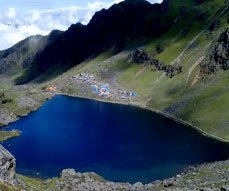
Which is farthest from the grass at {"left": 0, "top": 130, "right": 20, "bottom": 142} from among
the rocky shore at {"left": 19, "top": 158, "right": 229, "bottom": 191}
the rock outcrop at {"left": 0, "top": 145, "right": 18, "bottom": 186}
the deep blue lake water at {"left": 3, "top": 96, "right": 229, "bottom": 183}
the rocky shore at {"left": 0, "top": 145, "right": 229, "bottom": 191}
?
the rock outcrop at {"left": 0, "top": 145, "right": 18, "bottom": 186}

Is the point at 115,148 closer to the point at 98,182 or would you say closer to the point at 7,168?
the point at 98,182

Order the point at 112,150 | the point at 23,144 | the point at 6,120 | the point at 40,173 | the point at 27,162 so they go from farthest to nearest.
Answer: the point at 6,120 < the point at 23,144 < the point at 112,150 < the point at 27,162 < the point at 40,173

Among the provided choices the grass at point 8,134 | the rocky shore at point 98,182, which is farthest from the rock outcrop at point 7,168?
the grass at point 8,134

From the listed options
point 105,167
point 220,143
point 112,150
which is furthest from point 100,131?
point 220,143

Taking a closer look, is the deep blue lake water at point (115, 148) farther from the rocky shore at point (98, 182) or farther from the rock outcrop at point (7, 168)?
the rock outcrop at point (7, 168)

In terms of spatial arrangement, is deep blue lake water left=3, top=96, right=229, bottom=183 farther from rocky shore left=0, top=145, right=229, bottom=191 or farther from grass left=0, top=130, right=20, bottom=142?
rocky shore left=0, top=145, right=229, bottom=191

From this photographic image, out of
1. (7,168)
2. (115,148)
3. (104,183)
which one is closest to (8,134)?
(115,148)

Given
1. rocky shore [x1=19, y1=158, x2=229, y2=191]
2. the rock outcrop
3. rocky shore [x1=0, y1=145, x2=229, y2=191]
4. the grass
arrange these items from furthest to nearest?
the grass < rocky shore [x1=19, y1=158, x2=229, y2=191] < rocky shore [x1=0, y1=145, x2=229, y2=191] < the rock outcrop

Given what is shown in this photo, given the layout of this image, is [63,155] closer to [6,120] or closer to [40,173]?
[40,173]
